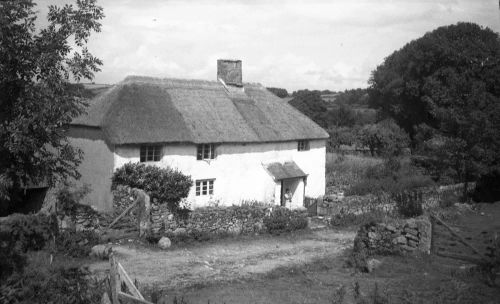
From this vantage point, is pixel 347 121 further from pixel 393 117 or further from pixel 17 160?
pixel 17 160

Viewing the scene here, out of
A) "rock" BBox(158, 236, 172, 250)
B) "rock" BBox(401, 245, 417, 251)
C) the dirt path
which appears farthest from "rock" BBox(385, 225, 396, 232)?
"rock" BBox(158, 236, 172, 250)

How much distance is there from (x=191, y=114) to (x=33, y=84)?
565 inches

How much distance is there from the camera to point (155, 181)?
19953mm

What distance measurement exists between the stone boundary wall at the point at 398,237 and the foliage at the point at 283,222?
16.8 feet

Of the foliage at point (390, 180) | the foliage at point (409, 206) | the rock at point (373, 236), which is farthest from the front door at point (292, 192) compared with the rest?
the rock at point (373, 236)

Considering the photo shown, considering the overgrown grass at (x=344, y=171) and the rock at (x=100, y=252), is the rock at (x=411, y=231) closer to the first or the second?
the rock at (x=100, y=252)

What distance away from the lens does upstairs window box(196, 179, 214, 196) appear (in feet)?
76.7

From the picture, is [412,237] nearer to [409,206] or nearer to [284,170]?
[409,206]

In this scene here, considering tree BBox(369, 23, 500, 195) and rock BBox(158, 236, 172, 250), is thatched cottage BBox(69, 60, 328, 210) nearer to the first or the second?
rock BBox(158, 236, 172, 250)

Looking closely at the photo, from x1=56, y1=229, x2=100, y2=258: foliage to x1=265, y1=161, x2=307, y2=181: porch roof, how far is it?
12028mm

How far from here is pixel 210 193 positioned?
23.9 m

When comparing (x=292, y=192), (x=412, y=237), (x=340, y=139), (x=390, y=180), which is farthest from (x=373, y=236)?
(x=340, y=139)

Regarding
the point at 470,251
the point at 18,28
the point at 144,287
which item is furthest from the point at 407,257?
the point at 18,28

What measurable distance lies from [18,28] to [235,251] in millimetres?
10505
